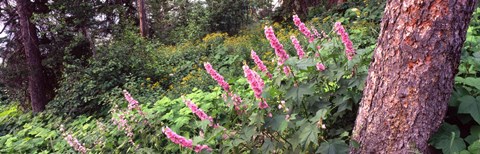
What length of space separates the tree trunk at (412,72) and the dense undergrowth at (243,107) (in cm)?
16

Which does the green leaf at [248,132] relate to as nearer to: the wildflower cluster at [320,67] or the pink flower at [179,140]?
the pink flower at [179,140]

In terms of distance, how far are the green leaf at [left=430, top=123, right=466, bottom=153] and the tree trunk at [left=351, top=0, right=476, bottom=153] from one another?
51mm

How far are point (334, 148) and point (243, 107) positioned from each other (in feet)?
2.46

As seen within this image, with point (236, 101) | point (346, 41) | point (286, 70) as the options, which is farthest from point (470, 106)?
point (236, 101)

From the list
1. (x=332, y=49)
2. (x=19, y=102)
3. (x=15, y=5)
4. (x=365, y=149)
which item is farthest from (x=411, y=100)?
(x=19, y=102)

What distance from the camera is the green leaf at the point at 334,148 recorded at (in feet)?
6.90

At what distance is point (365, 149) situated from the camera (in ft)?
6.90

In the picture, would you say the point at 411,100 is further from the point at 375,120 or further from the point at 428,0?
the point at 428,0

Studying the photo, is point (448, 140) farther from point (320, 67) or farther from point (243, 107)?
point (243, 107)

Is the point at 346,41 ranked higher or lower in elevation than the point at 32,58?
higher

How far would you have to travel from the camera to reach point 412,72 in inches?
72.9

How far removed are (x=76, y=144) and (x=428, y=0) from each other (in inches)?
122

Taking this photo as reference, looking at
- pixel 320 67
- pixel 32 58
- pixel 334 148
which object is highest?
pixel 320 67

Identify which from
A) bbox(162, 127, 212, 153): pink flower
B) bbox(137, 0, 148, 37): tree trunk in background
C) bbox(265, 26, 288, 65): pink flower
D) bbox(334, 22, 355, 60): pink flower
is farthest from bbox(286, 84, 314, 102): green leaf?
bbox(137, 0, 148, 37): tree trunk in background
